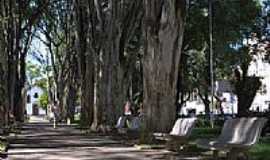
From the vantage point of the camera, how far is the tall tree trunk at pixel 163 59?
18.3 meters

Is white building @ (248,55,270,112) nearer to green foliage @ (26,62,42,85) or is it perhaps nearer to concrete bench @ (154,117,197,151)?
A: concrete bench @ (154,117,197,151)

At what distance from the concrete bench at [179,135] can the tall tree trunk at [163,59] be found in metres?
1.34

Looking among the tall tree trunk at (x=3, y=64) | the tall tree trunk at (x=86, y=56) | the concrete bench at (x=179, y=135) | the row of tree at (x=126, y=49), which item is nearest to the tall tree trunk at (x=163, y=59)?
the row of tree at (x=126, y=49)

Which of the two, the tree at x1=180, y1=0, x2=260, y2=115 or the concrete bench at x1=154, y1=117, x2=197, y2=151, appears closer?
the concrete bench at x1=154, y1=117, x2=197, y2=151

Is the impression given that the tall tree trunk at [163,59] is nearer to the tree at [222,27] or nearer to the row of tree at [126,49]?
the row of tree at [126,49]

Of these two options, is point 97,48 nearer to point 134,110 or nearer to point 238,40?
point 238,40

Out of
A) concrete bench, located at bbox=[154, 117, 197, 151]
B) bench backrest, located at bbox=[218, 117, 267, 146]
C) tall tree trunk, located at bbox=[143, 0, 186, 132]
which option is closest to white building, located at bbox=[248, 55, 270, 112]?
tall tree trunk, located at bbox=[143, 0, 186, 132]

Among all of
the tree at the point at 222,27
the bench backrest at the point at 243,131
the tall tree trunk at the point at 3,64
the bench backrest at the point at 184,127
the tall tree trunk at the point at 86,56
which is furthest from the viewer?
the tree at the point at 222,27

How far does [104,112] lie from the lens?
29203 mm

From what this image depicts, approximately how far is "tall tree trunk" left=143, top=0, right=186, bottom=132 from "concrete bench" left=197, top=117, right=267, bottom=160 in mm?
5244

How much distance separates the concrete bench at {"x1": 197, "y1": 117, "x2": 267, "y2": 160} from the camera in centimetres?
1143

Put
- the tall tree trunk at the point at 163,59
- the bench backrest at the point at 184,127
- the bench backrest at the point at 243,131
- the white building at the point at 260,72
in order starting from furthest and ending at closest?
the white building at the point at 260,72 → the tall tree trunk at the point at 163,59 → the bench backrest at the point at 184,127 → the bench backrest at the point at 243,131

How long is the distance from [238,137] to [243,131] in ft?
0.94

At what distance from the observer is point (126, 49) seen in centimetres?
3250
